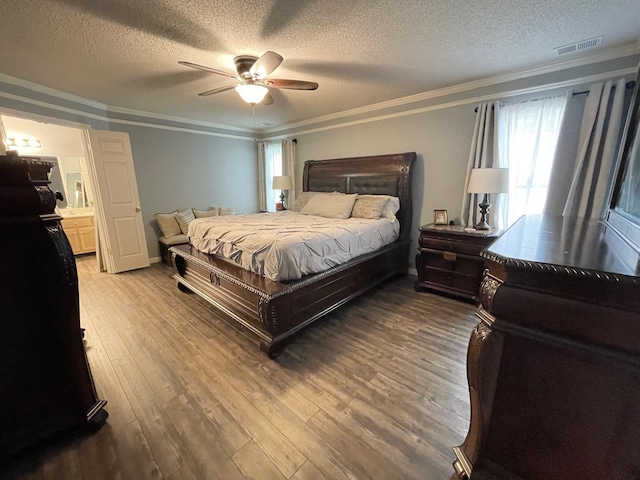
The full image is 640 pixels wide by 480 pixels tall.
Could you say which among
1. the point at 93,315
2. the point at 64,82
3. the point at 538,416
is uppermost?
the point at 64,82

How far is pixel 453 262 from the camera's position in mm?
3031

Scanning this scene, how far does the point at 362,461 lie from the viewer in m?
1.30

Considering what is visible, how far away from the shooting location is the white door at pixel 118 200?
12.4 feet

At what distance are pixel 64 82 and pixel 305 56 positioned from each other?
287 cm

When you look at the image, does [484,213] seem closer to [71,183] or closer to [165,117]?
[165,117]

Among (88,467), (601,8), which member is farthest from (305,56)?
(88,467)

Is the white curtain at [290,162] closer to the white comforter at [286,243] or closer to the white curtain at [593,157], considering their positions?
the white comforter at [286,243]

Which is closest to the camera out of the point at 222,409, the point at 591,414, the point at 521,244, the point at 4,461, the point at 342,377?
the point at 591,414

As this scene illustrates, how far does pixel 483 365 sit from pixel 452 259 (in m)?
2.23

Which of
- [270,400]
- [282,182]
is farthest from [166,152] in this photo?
[270,400]

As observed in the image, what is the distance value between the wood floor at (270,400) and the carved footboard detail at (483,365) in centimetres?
40

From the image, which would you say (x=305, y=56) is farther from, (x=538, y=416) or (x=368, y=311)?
(x=538, y=416)

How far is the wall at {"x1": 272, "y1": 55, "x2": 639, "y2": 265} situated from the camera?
2623 mm

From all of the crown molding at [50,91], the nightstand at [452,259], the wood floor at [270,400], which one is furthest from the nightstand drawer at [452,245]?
the crown molding at [50,91]
